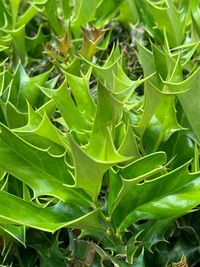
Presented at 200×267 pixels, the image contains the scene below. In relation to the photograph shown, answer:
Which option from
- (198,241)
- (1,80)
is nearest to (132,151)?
(198,241)

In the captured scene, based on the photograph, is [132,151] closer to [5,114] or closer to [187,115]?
[187,115]

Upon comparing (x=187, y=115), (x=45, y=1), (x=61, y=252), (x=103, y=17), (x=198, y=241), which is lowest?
(x=198, y=241)

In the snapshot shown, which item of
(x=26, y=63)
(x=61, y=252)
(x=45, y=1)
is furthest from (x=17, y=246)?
(x=45, y=1)

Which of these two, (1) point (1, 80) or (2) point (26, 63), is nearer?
(1) point (1, 80)

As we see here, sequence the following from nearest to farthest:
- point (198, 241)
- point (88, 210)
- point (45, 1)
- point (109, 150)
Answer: point (109, 150)
point (88, 210)
point (198, 241)
point (45, 1)

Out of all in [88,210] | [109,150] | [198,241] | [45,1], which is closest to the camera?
[109,150]

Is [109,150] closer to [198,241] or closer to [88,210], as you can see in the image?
[88,210]

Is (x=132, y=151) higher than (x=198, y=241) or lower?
higher
